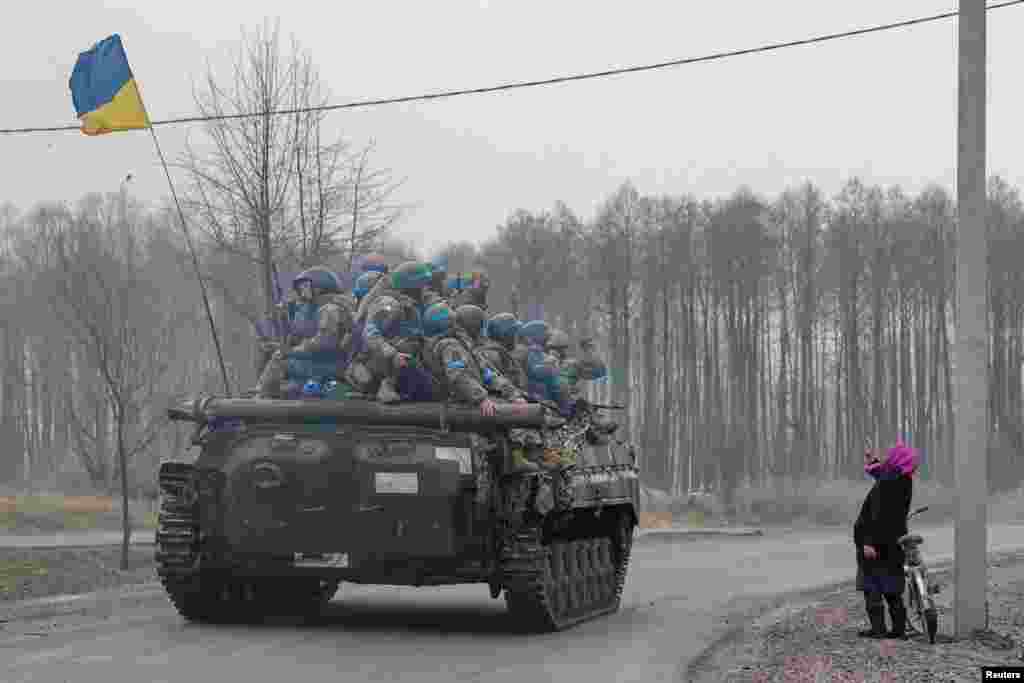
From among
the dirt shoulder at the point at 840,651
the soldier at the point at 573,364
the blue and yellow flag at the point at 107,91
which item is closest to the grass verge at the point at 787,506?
Result: the soldier at the point at 573,364

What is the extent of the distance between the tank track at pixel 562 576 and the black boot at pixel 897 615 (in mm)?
2732

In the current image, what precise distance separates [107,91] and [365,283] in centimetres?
522

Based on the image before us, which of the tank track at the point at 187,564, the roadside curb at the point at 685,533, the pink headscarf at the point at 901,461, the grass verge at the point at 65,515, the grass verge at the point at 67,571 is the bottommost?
the roadside curb at the point at 685,533

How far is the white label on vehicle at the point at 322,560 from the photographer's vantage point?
45.6ft

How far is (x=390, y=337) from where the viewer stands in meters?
14.6

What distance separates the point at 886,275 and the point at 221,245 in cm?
4481

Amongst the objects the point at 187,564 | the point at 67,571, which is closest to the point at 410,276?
the point at 187,564

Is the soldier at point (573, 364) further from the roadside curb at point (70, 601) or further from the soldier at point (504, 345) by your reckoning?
the roadside curb at point (70, 601)

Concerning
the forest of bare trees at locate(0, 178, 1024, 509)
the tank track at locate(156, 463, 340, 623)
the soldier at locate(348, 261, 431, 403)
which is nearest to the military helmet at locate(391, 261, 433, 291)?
the soldier at locate(348, 261, 431, 403)

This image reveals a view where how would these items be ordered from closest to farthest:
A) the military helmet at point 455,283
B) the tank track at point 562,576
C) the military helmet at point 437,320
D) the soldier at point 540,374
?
the tank track at point 562,576, the military helmet at point 437,320, the military helmet at point 455,283, the soldier at point 540,374

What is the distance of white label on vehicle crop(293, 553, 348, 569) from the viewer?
1390 cm

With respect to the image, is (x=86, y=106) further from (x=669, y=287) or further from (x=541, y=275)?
(x=669, y=287)

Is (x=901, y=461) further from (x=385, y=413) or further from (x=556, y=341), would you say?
(x=556, y=341)

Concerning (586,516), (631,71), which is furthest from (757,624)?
(631,71)
